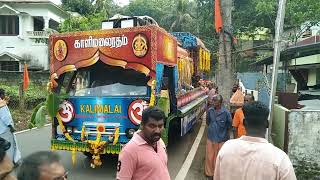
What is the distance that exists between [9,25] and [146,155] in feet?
97.2

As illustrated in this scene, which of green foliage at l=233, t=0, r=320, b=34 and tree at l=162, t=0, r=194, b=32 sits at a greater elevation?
tree at l=162, t=0, r=194, b=32

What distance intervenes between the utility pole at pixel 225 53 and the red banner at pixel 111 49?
59.7 inches

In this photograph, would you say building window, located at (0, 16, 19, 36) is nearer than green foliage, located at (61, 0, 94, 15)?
Yes

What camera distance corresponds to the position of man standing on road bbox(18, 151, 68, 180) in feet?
6.93

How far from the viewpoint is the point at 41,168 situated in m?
2.13

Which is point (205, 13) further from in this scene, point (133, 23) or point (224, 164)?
point (224, 164)

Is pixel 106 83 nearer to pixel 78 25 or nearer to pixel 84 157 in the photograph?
pixel 84 157

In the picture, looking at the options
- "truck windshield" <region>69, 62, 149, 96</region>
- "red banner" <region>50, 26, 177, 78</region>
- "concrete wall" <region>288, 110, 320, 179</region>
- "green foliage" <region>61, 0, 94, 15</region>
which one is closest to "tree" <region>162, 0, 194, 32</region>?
"green foliage" <region>61, 0, 94, 15</region>

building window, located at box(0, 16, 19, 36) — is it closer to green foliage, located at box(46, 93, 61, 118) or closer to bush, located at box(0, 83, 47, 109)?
bush, located at box(0, 83, 47, 109)

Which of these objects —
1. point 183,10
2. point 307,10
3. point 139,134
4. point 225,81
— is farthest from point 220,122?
point 183,10

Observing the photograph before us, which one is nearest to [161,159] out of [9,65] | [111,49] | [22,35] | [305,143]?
[305,143]

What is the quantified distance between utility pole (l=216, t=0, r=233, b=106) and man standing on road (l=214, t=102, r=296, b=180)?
22.2 feet

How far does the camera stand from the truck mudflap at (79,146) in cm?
819

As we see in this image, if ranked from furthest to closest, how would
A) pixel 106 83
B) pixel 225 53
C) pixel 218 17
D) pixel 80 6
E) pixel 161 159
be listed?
pixel 80 6
pixel 225 53
pixel 218 17
pixel 106 83
pixel 161 159
